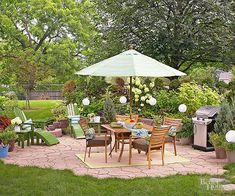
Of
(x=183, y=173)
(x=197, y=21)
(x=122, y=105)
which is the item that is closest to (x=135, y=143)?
(x=183, y=173)

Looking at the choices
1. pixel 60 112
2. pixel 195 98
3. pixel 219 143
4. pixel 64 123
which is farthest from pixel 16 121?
pixel 195 98

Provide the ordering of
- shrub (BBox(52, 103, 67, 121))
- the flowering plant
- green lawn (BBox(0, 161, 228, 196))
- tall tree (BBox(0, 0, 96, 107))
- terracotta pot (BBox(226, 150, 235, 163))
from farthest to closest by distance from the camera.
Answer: tall tree (BBox(0, 0, 96, 107))
shrub (BBox(52, 103, 67, 121))
the flowering plant
terracotta pot (BBox(226, 150, 235, 163))
green lawn (BBox(0, 161, 228, 196))

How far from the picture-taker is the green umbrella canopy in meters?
6.85

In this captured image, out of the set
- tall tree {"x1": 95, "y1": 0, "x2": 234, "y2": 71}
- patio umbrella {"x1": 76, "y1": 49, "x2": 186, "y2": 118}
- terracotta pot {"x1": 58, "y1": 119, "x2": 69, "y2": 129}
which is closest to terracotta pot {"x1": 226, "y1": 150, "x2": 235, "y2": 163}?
patio umbrella {"x1": 76, "y1": 49, "x2": 186, "y2": 118}

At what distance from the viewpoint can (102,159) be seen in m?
7.59

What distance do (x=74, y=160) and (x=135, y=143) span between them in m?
1.27

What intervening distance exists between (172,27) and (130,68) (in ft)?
22.6

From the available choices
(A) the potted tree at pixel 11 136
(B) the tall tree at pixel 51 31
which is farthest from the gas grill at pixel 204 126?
(B) the tall tree at pixel 51 31

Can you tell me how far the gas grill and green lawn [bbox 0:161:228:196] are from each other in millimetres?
2286

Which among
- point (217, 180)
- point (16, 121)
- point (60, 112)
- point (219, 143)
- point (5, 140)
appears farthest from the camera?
point (60, 112)

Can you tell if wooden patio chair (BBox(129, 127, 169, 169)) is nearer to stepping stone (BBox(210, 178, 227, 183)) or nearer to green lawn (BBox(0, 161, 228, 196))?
green lawn (BBox(0, 161, 228, 196))

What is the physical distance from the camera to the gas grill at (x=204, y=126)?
8.39m

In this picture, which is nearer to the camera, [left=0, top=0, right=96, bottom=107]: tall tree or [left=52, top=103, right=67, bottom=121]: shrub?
[left=52, top=103, right=67, bottom=121]: shrub

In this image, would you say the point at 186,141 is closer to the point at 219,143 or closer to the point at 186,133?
the point at 186,133
